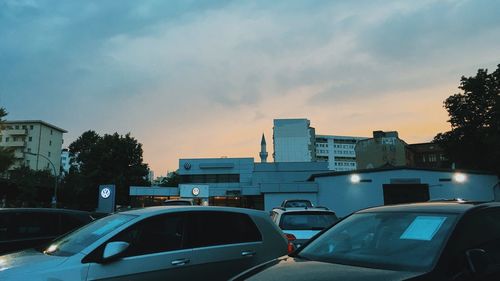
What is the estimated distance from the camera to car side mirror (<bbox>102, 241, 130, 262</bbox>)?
16.1ft

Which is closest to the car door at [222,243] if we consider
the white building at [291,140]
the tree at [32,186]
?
the tree at [32,186]

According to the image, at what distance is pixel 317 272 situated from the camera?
3697mm

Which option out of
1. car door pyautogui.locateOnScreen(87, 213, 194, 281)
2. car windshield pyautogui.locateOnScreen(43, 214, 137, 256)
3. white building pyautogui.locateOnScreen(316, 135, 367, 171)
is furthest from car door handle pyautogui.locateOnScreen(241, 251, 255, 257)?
white building pyautogui.locateOnScreen(316, 135, 367, 171)

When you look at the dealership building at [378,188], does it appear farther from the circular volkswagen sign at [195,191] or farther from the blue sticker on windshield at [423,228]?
the blue sticker on windshield at [423,228]

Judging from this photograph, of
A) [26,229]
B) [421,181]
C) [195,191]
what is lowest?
[26,229]

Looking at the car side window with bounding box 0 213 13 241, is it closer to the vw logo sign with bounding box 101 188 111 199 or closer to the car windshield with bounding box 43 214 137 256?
the car windshield with bounding box 43 214 137 256

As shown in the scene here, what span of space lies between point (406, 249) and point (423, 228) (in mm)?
288

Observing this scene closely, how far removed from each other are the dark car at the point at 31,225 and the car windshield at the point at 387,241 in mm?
5541

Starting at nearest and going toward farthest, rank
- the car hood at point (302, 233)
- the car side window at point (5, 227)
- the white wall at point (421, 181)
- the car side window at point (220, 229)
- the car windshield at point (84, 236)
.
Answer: the car windshield at point (84, 236)
the car side window at point (220, 229)
the car side window at point (5, 227)
the car hood at point (302, 233)
the white wall at point (421, 181)

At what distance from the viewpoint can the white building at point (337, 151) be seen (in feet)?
541

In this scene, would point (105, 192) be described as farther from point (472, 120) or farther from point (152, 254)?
point (472, 120)

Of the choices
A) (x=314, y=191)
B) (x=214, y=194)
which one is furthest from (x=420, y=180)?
(x=214, y=194)

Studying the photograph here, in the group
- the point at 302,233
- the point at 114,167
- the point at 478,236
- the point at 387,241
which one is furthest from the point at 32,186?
the point at 478,236

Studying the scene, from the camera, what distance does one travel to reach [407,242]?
4016mm
